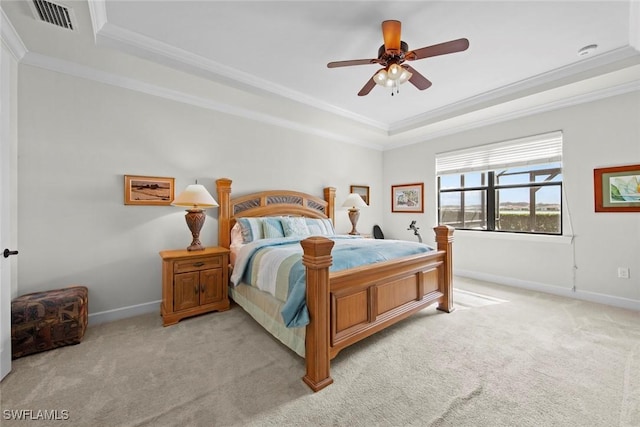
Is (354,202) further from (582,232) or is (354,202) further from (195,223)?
(582,232)

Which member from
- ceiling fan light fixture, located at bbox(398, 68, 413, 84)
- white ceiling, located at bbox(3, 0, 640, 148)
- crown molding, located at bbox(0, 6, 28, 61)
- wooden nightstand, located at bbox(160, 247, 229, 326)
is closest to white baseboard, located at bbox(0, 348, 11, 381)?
wooden nightstand, located at bbox(160, 247, 229, 326)

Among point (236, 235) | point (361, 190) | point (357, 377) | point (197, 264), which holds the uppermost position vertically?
point (361, 190)

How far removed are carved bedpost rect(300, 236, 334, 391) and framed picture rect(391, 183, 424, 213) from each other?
13.2 ft

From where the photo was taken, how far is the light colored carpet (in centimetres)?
152

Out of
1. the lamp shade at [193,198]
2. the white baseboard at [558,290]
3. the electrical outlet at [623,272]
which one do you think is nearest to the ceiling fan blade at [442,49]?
the lamp shade at [193,198]

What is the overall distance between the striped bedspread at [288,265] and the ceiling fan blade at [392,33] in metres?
1.85

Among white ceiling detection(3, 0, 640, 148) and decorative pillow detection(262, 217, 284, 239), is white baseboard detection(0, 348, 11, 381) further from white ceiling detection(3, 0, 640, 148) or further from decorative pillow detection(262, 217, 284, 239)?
white ceiling detection(3, 0, 640, 148)

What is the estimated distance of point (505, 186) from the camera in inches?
167

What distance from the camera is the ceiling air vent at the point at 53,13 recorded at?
1919mm

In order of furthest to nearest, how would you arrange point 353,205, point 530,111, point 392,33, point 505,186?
1. point 353,205
2. point 505,186
3. point 530,111
4. point 392,33

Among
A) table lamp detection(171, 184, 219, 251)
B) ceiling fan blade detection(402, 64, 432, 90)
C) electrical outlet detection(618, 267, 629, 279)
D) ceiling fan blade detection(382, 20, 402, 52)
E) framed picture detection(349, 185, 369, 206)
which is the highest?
ceiling fan blade detection(382, 20, 402, 52)

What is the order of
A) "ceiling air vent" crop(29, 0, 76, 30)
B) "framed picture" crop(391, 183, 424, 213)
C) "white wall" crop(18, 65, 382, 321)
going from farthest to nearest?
"framed picture" crop(391, 183, 424, 213) → "white wall" crop(18, 65, 382, 321) → "ceiling air vent" crop(29, 0, 76, 30)

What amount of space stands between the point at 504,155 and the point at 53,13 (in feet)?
18.4

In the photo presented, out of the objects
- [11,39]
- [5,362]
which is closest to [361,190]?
[11,39]
